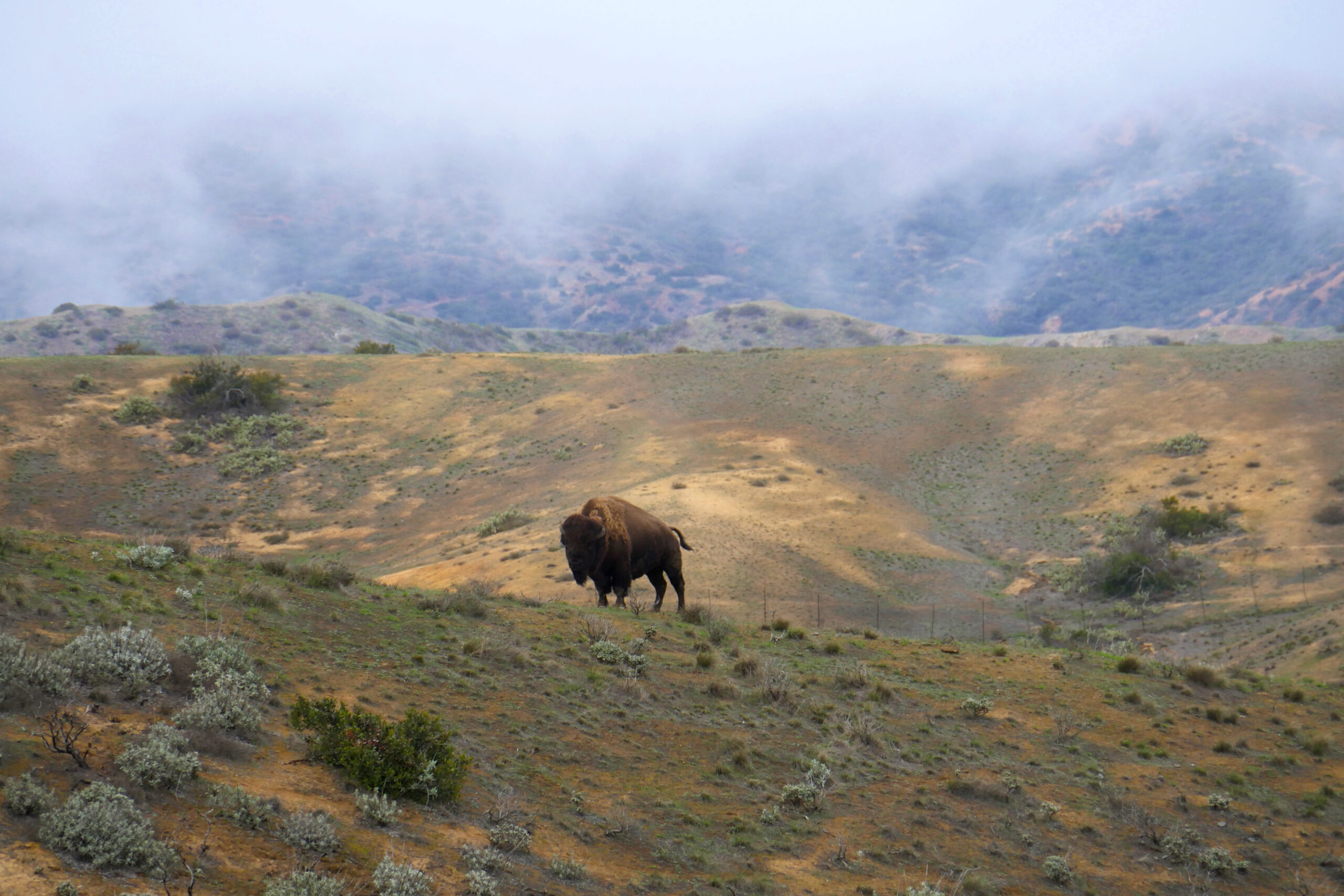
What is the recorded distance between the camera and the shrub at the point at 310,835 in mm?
6953

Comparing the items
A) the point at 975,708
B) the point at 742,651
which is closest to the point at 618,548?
the point at 742,651

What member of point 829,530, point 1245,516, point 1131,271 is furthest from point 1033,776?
point 1131,271

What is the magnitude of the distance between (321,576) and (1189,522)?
126 ft

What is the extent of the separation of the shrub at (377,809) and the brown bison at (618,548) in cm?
1027

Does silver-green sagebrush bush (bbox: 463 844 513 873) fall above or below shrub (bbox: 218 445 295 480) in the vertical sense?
below

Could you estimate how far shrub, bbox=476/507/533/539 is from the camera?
39844 millimetres

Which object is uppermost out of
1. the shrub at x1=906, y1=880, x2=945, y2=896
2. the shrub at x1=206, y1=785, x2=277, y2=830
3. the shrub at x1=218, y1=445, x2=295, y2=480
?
the shrub at x1=218, y1=445, x2=295, y2=480

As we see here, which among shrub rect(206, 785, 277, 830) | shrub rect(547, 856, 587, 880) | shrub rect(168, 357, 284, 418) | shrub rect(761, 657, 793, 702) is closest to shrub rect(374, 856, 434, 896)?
shrub rect(206, 785, 277, 830)

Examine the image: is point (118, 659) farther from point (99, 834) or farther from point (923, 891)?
point (923, 891)

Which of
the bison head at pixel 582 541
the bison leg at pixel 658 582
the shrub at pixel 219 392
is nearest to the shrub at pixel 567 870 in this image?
the bison head at pixel 582 541

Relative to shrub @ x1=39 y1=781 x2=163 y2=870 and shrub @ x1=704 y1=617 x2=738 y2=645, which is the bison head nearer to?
shrub @ x1=704 y1=617 x2=738 y2=645

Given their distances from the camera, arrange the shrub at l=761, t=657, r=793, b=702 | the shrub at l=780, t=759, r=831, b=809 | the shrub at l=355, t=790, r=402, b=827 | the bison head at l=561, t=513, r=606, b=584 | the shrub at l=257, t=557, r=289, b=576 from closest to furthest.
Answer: the shrub at l=355, t=790, r=402, b=827
the shrub at l=780, t=759, r=831, b=809
the shrub at l=761, t=657, r=793, b=702
the shrub at l=257, t=557, r=289, b=576
the bison head at l=561, t=513, r=606, b=584

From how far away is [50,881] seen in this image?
18.7 ft

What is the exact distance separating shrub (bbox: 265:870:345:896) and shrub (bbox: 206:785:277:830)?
0.82 meters
